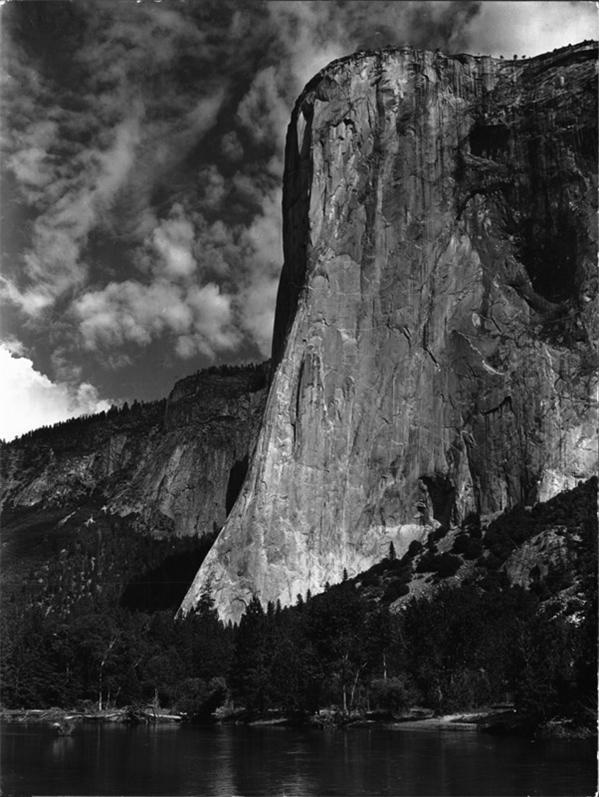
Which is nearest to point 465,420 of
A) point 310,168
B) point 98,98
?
point 310,168

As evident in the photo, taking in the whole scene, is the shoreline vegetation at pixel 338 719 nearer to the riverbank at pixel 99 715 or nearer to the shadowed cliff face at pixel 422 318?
the riverbank at pixel 99 715

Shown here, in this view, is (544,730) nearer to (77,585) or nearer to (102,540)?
(77,585)

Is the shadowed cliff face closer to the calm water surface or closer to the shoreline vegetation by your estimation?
the shoreline vegetation

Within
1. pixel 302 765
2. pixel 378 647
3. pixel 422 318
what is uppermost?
pixel 422 318

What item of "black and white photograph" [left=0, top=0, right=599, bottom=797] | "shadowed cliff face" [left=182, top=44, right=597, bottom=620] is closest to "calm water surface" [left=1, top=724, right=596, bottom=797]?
"black and white photograph" [left=0, top=0, right=599, bottom=797]

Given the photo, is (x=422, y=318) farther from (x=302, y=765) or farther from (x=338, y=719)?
(x=302, y=765)

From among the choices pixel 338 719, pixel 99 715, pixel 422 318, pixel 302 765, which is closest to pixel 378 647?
pixel 338 719
